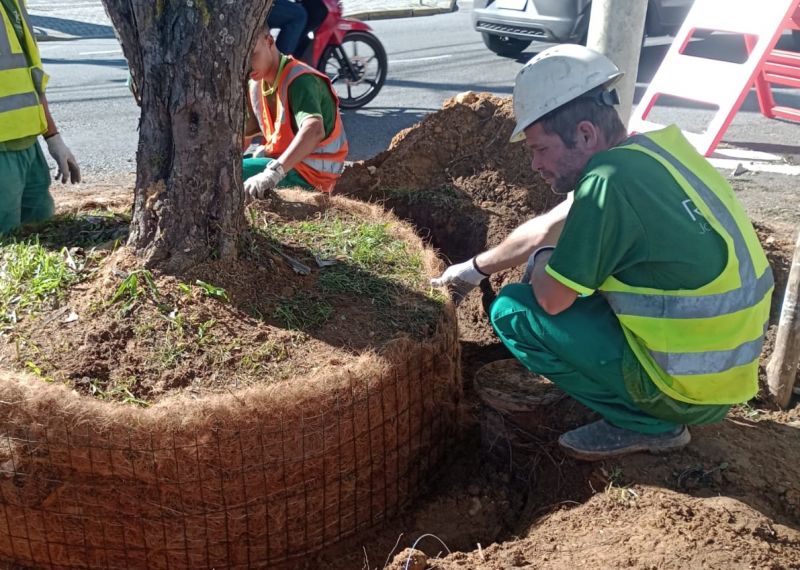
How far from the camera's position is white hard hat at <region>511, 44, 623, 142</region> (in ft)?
8.13

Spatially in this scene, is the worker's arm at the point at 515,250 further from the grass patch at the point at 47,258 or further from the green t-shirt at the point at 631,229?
the grass patch at the point at 47,258

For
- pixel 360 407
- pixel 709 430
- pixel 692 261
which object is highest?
pixel 692 261

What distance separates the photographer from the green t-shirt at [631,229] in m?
2.34

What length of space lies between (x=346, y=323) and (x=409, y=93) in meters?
6.52

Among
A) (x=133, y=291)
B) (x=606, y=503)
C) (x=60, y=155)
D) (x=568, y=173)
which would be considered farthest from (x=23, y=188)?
(x=606, y=503)

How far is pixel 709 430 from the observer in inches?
114

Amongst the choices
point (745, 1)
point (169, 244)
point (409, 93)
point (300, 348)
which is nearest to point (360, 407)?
point (300, 348)

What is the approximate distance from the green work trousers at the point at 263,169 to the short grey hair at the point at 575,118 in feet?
6.34

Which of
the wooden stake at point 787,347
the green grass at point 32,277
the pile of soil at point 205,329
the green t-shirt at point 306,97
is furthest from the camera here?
the green t-shirt at point 306,97

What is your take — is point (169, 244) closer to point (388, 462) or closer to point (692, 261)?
point (388, 462)

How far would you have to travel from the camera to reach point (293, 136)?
13.8ft

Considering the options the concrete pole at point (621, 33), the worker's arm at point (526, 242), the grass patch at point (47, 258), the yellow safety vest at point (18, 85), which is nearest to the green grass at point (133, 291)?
the grass patch at point (47, 258)

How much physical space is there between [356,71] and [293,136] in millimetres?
4044

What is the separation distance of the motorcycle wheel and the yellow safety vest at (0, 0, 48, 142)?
4.10 metres
